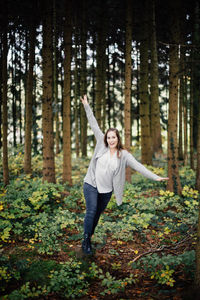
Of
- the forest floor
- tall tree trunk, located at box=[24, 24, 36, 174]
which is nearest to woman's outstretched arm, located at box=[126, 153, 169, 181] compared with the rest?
the forest floor

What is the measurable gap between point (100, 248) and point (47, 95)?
4.52 metres

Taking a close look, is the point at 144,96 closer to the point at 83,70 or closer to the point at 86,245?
the point at 83,70

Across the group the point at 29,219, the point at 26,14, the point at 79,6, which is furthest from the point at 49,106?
the point at 79,6

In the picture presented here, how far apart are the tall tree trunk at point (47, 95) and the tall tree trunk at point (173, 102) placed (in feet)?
11.5

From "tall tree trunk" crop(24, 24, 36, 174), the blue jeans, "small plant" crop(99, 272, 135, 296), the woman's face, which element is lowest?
"small plant" crop(99, 272, 135, 296)

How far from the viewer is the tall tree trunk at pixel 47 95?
6.38m

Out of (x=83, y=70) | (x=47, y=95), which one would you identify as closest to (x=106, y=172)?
(x=47, y=95)

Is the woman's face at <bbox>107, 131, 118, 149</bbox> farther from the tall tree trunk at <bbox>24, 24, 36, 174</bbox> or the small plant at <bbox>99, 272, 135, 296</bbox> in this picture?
the tall tree trunk at <bbox>24, 24, 36, 174</bbox>

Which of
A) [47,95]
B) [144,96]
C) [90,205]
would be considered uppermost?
[144,96]

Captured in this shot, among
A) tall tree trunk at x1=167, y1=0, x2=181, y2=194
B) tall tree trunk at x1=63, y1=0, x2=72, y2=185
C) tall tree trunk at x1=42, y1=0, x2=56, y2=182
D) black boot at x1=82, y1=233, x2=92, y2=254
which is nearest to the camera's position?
black boot at x1=82, y1=233, x2=92, y2=254

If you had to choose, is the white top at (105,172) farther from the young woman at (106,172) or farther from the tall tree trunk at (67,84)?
the tall tree trunk at (67,84)

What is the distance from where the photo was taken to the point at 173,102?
677 centimetres

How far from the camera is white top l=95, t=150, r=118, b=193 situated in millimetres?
3910

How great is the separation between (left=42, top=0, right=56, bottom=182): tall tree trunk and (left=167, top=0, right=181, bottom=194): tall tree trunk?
350 centimetres
